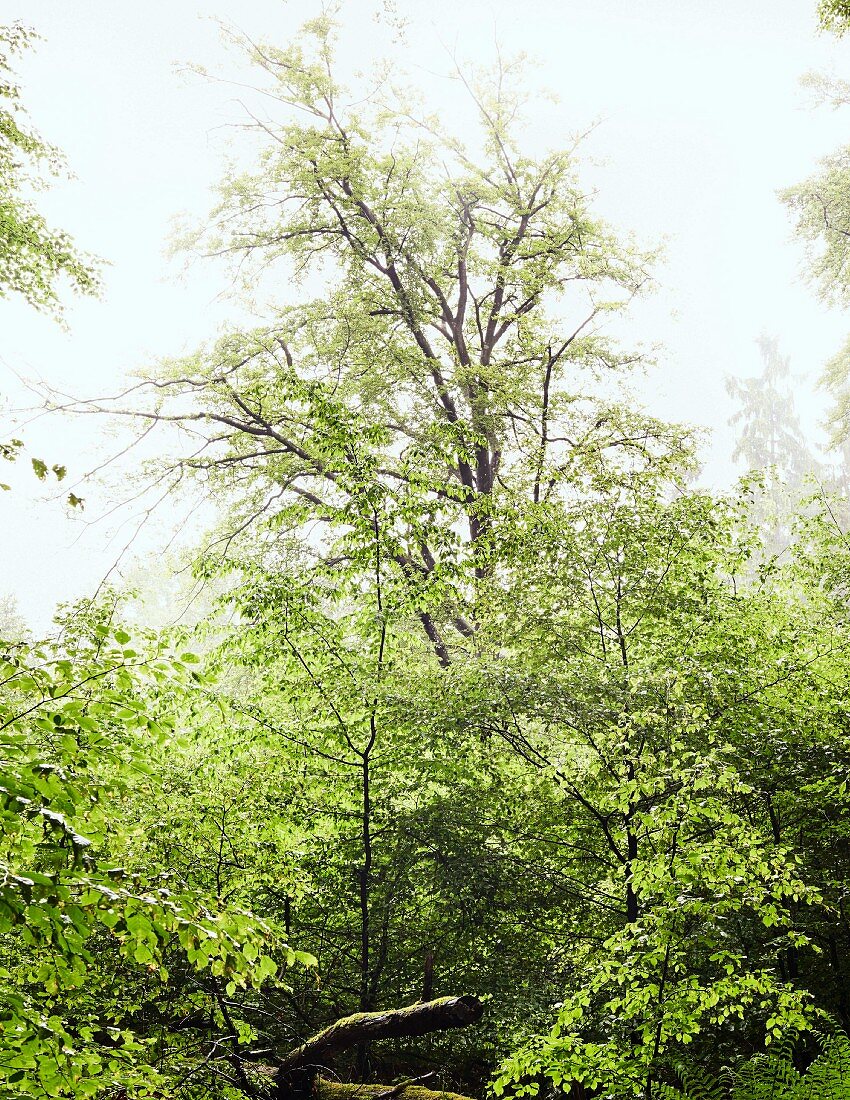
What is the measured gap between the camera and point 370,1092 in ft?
15.6

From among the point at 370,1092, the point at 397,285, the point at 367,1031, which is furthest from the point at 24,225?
the point at 370,1092

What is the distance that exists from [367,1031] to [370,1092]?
2.38 ft

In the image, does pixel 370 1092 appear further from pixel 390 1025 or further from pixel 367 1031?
pixel 390 1025

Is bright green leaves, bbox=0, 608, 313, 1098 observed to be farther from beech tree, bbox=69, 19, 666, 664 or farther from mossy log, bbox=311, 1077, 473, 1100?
beech tree, bbox=69, 19, 666, 664

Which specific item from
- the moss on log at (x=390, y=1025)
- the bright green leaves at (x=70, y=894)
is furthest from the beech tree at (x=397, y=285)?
the bright green leaves at (x=70, y=894)

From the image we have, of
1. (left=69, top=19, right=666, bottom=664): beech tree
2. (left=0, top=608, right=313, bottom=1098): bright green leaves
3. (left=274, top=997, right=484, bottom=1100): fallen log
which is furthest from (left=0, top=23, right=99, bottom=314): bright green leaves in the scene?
(left=274, top=997, right=484, bottom=1100): fallen log

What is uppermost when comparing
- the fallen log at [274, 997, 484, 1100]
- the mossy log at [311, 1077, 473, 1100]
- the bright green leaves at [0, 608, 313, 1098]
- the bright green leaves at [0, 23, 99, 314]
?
the bright green leaves at [0, 23, 99, 314]

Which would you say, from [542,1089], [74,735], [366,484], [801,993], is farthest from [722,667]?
[74,735]

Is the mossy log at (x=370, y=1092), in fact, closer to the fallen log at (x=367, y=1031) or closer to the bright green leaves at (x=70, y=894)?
the fallen log at (x=367, y=1031)

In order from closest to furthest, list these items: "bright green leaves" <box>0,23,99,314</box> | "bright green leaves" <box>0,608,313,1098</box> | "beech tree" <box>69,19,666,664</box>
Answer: "bright green leaves" <box>0,608,313,1098</box>, "bright green leaves" <box>0,23,99,314</box>, "beech tree" <box>69,19,666,664</box>

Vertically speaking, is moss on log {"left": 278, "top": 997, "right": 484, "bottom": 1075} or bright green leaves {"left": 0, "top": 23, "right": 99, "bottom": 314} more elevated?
bright green leaves {"left": 0, "top": 23, "right": 99, "bottom": 314}

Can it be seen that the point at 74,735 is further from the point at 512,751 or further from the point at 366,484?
the point at 512,751

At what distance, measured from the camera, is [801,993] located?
11.4ft

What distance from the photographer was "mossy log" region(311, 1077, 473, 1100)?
4516 mm
